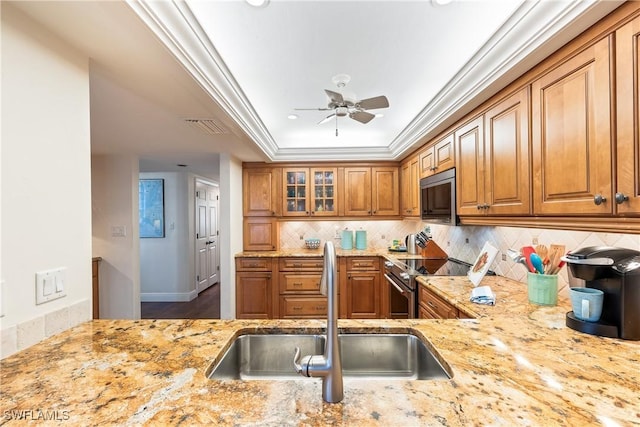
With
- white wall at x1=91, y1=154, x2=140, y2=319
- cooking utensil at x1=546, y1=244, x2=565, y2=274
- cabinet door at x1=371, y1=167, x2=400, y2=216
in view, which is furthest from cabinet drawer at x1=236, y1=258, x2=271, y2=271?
cooking utensil at x1=546, y1=244, x2=565, y2=274

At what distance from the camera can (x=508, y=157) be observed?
5.60 feet

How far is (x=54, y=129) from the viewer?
1.08 metres

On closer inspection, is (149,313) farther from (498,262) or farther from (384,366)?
(498,262)

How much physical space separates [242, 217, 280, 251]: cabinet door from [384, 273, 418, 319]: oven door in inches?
68.0

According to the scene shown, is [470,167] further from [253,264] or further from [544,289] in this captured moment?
[253,264]

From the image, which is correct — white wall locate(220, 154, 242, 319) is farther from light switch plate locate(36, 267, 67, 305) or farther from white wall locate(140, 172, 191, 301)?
light switch plate locate(36, 267, 67, 305)

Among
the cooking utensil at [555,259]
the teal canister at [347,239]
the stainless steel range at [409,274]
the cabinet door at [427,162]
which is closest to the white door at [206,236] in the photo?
the teal canister at [347,239]

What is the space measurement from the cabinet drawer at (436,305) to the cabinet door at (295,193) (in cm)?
217

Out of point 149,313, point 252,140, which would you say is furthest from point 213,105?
point 149,313

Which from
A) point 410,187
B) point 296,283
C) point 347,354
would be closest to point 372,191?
point 410,187

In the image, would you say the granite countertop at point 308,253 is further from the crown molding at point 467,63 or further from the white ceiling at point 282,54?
the crown molding at point 467,63

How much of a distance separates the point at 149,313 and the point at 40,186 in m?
4.10

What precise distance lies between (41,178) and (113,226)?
2786mm

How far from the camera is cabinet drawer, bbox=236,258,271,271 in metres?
3.69
